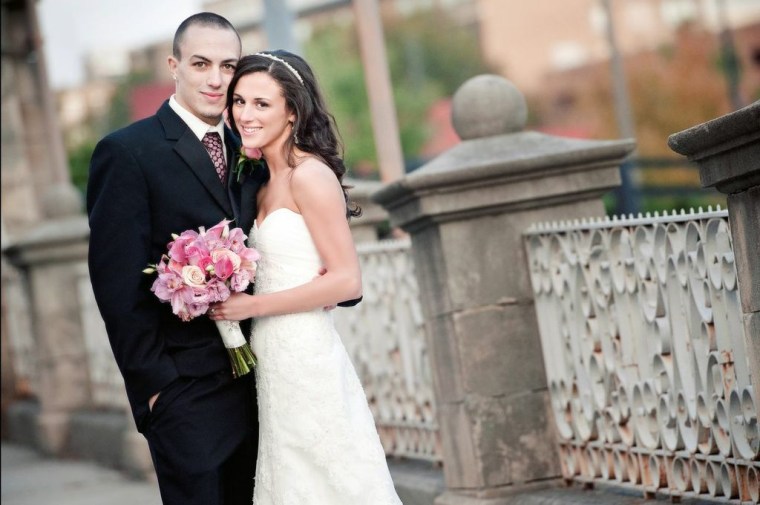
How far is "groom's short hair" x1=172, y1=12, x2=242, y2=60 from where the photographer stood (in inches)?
195

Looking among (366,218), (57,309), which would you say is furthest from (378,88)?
(366,218)

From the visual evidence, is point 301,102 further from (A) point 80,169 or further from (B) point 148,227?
(A) point 80,169

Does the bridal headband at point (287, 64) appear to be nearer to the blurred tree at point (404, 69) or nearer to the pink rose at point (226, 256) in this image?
the pink rose at point (226, 256)

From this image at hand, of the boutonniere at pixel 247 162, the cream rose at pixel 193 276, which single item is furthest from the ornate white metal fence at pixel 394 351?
the cream rose at pixel 193 276

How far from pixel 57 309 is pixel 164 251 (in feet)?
25.4

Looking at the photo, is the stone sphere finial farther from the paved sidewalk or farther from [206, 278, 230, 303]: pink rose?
the paved sidewalk

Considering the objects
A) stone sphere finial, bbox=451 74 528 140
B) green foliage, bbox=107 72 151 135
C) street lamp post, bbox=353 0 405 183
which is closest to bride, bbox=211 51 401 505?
stone sphere finial, bbox=451 74 528 140

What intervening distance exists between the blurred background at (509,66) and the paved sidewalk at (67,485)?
45.6 meters

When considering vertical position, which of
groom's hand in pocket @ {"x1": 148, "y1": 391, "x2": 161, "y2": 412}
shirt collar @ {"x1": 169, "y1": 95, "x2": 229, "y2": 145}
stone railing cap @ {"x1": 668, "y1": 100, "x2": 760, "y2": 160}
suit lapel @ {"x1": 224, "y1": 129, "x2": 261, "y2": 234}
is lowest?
groom's hand in pocket @ {"x1": 148, "y1": 391, "x2": 161, "y2": 412}

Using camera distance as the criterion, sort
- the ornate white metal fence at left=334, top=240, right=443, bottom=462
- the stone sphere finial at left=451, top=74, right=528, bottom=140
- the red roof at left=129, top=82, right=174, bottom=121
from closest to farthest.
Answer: the stone sphere finial at left=451, top=74, right=528, bottom=140 < the ornate white metal fence at left=334, top=240, right=443, bottom=462 < the red roof at left=129, top=82, right=174, bottom=121

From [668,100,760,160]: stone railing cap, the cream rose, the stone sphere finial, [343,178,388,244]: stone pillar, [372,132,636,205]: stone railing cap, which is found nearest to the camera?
[668,100,760,160]: stone railing cap

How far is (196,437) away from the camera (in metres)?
4.77

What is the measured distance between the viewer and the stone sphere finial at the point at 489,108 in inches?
262

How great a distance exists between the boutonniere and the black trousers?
2.28 feet
